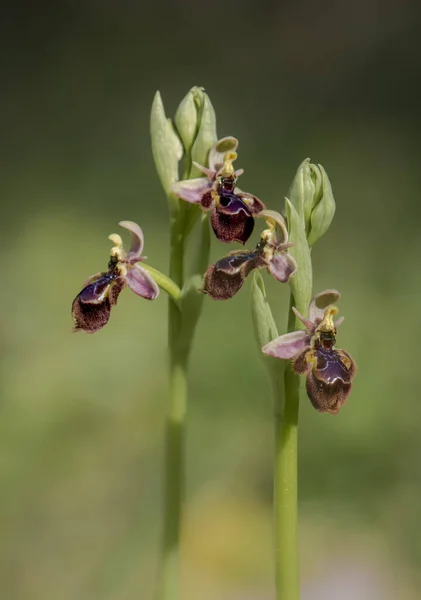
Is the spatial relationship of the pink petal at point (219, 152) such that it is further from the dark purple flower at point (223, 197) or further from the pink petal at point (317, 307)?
the pink petal at point (317, 307)

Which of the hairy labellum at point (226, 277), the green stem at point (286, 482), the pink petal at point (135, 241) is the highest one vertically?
the pink petal at point (135, 241)

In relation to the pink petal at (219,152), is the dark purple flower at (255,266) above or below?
below

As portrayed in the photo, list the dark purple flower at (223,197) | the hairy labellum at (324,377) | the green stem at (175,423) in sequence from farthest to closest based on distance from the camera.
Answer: the green stem at (175,423) → the dark purple flower at (223,197) → the hairy labellum at (324,377)

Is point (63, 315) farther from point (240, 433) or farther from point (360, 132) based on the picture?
point (360, 132)

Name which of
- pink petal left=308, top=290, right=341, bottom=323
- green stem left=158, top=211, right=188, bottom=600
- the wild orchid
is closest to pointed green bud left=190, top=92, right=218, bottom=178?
the wild orchid

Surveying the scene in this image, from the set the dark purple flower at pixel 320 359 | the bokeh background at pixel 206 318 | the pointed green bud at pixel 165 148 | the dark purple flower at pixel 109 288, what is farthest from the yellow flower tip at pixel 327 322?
the bokeh background at pixel 206 318

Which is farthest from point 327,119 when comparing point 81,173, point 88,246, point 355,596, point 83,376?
point 355,596

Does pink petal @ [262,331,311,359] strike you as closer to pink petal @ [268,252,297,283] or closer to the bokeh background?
pink petal @ [268,252,297,283]

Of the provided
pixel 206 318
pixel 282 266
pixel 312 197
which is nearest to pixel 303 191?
pixel 312 197
